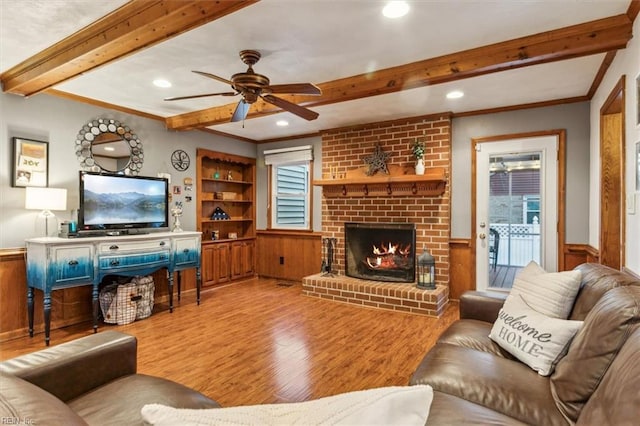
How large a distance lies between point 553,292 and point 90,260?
12.5ft

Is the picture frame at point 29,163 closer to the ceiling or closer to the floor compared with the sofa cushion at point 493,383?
closer to the ceiling

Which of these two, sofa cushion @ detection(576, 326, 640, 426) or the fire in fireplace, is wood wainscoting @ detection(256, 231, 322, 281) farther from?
sofa cushion @ detection(576, 326, 640, 426)

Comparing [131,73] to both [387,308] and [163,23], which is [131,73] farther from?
[387,308]

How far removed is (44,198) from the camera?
3254mm

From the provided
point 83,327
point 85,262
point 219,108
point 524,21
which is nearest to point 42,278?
point 85,262

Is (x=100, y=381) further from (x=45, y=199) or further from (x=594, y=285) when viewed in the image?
(x=45, y=199)

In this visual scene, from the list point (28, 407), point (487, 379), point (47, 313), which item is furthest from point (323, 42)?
point (47, 313)

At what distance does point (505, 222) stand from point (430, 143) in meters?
1.33

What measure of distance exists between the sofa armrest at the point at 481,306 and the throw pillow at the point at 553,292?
1.14 ft

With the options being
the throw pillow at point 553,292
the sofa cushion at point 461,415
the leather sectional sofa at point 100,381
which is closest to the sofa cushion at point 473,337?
the throw pillow at point 553,292

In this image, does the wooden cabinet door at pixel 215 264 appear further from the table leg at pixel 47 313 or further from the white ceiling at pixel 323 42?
the white ceiling at pixel 323 42

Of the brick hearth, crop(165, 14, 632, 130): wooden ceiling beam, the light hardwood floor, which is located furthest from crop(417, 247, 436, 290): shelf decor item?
crop(165, 14, 632, 130): wooden ceiling beam

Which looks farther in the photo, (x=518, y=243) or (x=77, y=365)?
(x=518, y=243)

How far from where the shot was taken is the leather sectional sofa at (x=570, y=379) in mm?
1042
